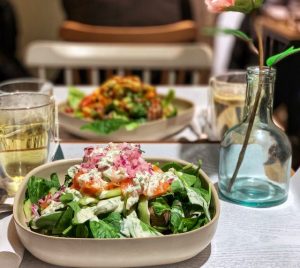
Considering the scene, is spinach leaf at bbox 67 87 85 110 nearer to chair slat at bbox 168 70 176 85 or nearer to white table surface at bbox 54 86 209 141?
white table surface at bbox 54 86 209 141

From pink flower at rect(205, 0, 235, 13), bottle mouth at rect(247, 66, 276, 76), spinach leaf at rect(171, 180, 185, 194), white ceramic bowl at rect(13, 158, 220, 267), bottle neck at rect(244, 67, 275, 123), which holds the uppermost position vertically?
pink flower at rect(205, 0, 235, 13)

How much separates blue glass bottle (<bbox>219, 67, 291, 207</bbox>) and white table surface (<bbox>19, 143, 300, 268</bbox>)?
22 mm

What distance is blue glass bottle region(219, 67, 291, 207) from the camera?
31.1 inches

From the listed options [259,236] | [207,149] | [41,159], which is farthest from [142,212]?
[207,149]

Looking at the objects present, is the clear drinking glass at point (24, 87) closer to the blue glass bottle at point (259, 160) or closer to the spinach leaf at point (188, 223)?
the blue glass bottle at point (259, 160)

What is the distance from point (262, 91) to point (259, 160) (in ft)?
0.44

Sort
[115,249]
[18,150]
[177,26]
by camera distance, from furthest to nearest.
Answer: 1. [177,26]
2. [18,150]
3. [115,249]

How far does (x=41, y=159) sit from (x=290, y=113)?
5.72 feet

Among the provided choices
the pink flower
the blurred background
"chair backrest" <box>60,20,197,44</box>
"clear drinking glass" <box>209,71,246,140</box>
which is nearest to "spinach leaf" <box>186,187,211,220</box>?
the pink flower

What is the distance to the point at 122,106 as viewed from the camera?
111 centimetres

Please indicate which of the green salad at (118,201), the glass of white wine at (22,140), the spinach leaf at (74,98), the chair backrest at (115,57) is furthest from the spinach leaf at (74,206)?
the chair backrest at (115,57)

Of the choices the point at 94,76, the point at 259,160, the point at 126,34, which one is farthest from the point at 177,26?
the point at 259,160

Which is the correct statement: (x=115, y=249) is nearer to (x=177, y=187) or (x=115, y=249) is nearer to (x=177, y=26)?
(x=177, y=187)

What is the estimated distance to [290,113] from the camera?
93.3 inches
